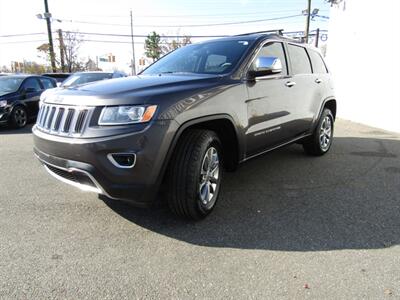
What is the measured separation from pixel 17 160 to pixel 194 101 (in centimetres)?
401

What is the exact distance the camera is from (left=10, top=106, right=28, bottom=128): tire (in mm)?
8836

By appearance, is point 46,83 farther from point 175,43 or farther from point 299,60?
point 175,43

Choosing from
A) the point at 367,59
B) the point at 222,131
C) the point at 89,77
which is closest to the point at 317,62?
the point at 222,131

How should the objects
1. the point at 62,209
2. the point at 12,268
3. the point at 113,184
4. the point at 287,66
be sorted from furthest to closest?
the point at 287,66 → the point at 62,209 → the point at 113,184 → the point at 12,268

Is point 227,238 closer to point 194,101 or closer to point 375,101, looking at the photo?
point 194,101

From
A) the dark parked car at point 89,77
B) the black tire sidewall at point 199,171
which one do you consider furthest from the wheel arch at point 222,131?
the dark parked car at point 89,77

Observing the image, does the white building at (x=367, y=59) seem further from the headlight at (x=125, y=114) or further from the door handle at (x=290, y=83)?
the headlight at (x=125, y=114)

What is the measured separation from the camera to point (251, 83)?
3605 millimetres

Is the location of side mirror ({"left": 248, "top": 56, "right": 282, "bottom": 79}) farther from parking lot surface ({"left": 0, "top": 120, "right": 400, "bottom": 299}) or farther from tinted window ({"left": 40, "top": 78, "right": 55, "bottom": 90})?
tinted window ({"left": 40, "top": 78, "right": 55, "bottom": 90})

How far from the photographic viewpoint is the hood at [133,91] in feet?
8.77

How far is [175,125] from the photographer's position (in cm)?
277

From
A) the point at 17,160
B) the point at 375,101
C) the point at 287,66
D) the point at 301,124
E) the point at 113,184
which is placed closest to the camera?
the point at 113,184

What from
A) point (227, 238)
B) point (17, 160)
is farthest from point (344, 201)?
point (17, 160)

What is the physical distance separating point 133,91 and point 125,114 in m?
0.25
